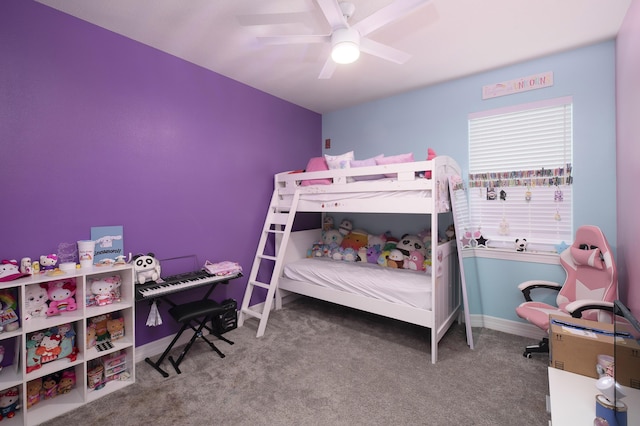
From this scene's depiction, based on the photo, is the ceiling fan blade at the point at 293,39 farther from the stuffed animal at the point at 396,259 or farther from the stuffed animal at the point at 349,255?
the stuffed animal at the point at 349,255

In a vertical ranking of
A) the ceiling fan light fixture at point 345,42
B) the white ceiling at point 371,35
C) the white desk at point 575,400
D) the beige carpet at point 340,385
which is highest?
the white ceiling at point 371,35

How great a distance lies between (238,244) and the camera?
11.1ft

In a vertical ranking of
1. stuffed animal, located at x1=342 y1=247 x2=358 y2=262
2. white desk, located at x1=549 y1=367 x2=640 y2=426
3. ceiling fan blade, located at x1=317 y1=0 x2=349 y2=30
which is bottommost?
white desk, located at x1=549 y1=367 x2=640 y2=426

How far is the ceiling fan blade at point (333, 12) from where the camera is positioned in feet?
5.42

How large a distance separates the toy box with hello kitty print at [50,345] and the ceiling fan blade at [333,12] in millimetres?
2737

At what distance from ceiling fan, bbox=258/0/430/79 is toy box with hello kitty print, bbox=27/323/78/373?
2471 mm

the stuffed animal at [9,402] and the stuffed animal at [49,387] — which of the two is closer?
the stuffed animal at [9,402]

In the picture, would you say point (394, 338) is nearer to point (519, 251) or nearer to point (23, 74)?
point (519, 251)

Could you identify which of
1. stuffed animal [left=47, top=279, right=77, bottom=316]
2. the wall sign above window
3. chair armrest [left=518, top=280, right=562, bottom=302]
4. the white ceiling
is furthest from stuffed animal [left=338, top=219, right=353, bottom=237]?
stuffed animal [left=47, top=279, right=77, bottom=316]

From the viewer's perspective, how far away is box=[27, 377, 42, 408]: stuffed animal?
193 cm

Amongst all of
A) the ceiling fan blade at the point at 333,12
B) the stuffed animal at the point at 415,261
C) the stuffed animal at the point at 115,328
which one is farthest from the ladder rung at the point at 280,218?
the ceiling fan blade at the point at 333,12

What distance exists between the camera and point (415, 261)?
3.22 m

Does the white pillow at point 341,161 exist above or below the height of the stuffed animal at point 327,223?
above

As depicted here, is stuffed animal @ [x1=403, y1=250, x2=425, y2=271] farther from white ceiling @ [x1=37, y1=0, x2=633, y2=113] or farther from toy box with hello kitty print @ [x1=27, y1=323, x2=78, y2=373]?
toy box with hello kitty print @ [x1=27, y1=323, x2=78, y2=373]
